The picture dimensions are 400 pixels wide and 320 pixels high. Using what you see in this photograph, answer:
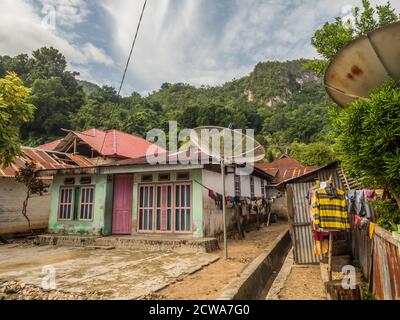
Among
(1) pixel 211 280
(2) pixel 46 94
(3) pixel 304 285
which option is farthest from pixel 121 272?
(2) pixel 46 94

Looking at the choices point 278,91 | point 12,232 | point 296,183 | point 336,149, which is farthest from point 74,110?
point 278,91

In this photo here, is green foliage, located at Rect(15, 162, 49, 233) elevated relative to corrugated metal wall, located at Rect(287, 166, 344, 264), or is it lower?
elevated

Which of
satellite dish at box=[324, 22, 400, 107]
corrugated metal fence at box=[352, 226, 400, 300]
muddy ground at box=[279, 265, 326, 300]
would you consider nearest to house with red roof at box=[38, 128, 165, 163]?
muddy ground at box=[279, 265, 326, 300]

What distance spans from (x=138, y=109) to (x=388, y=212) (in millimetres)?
41591

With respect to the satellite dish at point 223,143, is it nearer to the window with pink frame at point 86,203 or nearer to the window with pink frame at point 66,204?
the window with pink frame at point 86,203

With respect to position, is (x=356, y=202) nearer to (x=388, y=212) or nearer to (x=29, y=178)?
(x=388, y=212)

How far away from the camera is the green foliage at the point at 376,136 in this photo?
9.97 ft

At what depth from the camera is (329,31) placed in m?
8.86

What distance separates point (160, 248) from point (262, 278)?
3.85 meters

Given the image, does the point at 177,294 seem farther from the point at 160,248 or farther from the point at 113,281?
the point at 160,248

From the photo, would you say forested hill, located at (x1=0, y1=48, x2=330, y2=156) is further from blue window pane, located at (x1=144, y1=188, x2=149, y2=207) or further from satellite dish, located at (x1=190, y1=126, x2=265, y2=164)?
satellite dish, located at (x1=190, y1=126, x2=265, y2=164)

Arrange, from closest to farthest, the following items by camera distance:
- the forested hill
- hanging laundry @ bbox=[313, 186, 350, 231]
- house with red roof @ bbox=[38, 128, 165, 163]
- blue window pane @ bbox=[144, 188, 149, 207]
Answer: hanging laundry @ bbox=[313, 186, 350, 231] → blue window pane @ bbox=[144, 188, 149, 207] → house with red roof @ bbox=[38, 128, 165, 163] → the forested hill

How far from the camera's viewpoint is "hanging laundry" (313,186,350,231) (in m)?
5.41

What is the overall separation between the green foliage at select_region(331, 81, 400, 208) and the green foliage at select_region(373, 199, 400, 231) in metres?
1.00
